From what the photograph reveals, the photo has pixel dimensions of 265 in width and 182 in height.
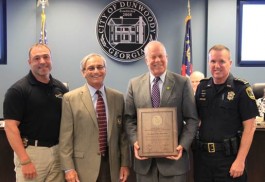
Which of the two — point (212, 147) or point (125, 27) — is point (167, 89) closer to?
point (212, 147)

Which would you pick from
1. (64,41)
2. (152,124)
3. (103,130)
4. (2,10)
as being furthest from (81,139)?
(2,10)

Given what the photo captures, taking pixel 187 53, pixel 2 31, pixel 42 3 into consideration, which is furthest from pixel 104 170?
pixel 2 31

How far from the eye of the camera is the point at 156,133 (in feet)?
7.20

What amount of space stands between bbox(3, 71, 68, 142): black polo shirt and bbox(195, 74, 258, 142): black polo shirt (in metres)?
1.04

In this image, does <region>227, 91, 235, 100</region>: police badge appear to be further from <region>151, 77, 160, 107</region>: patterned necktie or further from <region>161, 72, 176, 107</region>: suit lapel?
<region>151, 77, 160, 107</region>: patterned necktie

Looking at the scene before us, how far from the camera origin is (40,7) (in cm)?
562

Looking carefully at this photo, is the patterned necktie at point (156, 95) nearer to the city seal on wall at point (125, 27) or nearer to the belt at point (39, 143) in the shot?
the belt at point (39, 143)

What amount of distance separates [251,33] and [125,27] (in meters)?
2.14

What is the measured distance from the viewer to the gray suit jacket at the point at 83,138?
227cm

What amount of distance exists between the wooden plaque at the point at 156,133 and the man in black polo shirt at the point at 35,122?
0.62 m

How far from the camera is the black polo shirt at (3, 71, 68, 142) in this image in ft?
7.38

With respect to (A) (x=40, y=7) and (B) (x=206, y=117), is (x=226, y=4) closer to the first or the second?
(A) (x=40, y=7)

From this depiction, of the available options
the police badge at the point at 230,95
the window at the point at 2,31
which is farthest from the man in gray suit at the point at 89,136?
the window at the point at 2,31

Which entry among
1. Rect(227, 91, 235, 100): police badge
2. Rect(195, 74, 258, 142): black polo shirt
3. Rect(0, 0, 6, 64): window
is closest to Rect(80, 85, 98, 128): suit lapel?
Rect(195, 74, 258, 142): black polo shirt
